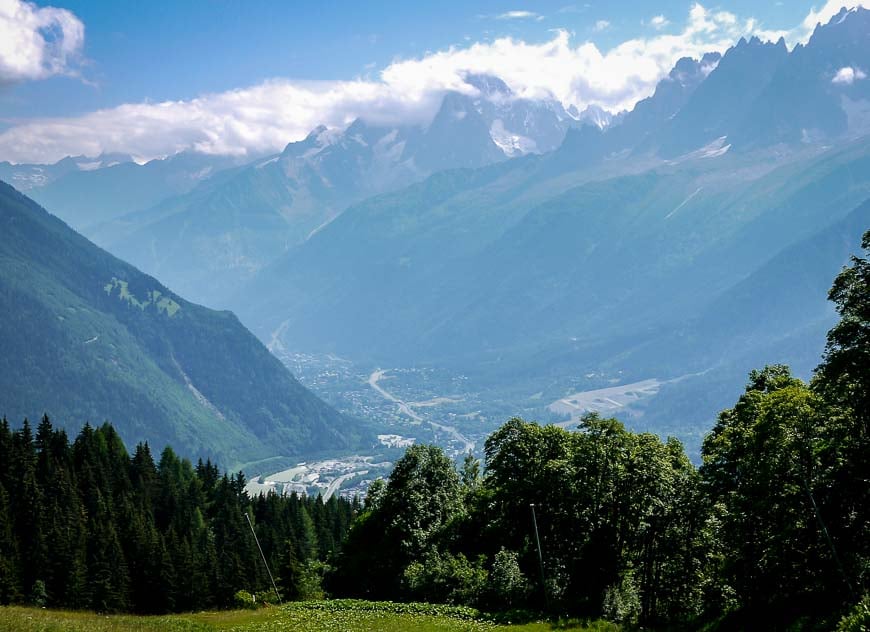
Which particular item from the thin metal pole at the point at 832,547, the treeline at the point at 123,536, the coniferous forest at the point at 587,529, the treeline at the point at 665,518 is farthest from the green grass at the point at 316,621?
the treeline at the point at 123,536

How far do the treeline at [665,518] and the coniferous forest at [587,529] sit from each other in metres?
0.13

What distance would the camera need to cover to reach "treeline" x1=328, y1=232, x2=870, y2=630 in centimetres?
4175

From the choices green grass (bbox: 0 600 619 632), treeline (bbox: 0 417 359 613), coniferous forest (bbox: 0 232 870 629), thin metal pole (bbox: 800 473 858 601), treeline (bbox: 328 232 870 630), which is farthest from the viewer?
treeline (bbox: 0 417 359 613)

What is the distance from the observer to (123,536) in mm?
100125

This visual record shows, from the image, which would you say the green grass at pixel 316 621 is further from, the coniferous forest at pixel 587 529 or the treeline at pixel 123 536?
the treeline at pixel 123 536

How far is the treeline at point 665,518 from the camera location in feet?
137

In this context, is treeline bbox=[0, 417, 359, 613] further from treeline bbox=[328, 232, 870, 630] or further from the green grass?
the green grass

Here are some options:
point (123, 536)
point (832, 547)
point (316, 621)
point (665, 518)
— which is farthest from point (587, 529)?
point (123, 536)

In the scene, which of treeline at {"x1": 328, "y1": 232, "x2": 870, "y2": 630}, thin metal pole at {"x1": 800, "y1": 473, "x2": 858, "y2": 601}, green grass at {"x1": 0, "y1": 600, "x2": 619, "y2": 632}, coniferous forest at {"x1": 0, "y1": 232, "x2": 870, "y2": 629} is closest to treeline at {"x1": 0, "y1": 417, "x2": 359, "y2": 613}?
coniferous forest at {"x1": 0, "y1": 232, "x2": 870, "y2": 629}

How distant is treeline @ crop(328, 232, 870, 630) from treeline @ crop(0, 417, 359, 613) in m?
20.4

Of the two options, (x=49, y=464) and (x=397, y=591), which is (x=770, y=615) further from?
(x=49, y=464)

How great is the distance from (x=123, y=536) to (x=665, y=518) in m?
73.7

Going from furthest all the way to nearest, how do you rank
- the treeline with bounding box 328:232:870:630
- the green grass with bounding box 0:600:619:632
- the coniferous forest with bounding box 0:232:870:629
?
the green grass with bounding box 0:600:619:632, the coniferous forest with bounding box 0:232:870:629, the treeline with bounding box 328:232:870:630

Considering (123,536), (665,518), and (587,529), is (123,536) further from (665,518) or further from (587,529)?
(665,518)
